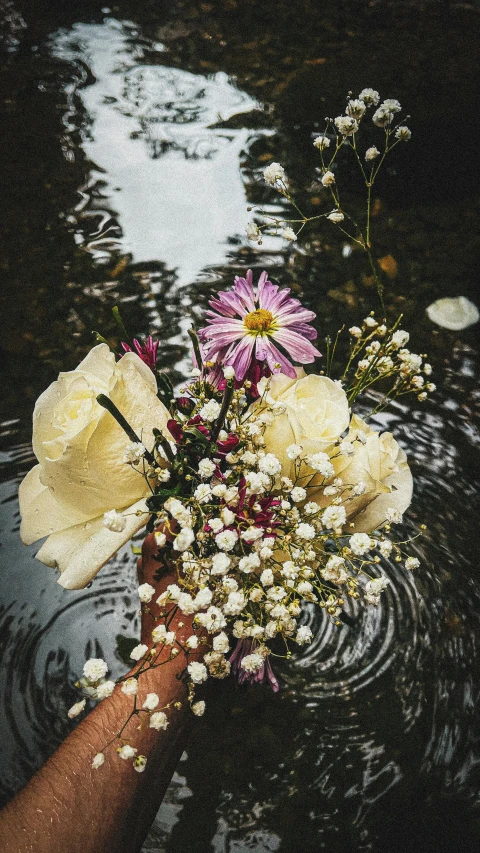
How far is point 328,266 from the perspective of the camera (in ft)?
7.47

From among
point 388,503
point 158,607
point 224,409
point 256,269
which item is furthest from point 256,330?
point 256,269

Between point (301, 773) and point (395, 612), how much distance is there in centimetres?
40

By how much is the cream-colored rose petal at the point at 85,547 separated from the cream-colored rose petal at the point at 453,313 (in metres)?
1.47

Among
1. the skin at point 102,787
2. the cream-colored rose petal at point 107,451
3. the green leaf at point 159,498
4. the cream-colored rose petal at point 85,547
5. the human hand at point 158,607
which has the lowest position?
the skin at point 102,787

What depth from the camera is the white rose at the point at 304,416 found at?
975 millimetres

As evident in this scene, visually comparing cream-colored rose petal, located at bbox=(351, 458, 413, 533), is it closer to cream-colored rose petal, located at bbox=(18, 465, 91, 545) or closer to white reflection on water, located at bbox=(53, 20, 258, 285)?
cream-colored rose petal, located at bbox=(18, 465, 91, 545)

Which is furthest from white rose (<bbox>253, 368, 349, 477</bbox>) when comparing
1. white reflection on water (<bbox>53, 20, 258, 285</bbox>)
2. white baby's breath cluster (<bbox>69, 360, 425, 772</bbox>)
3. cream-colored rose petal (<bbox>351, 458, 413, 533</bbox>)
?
white reflection on water (<bbox>53, 20, 258, 285</bbox>)

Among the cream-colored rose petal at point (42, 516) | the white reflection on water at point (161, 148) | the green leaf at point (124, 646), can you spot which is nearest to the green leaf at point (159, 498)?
the cream-colored rose petal at point (42, 516)

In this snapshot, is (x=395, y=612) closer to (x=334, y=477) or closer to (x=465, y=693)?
(x=465, y=693)

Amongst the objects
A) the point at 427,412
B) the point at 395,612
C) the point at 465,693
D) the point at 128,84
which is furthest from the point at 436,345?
the point at 128,84

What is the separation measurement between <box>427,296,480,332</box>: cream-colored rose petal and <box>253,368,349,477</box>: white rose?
4.12 feet

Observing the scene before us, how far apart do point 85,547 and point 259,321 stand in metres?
0.40

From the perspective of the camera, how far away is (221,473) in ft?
3.28

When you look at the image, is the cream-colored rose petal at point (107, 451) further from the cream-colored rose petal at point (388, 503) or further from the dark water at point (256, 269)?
the dark water at point (256, 269)
